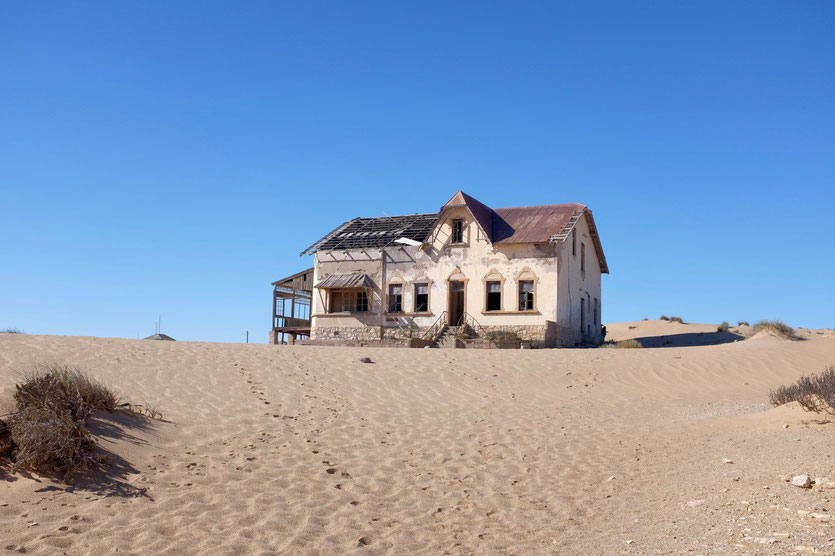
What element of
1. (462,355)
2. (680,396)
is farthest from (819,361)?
(462,355)

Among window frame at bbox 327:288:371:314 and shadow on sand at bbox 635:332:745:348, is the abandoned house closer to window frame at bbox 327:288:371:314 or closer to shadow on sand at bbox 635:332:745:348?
window frame at bbox 327:288:371:314

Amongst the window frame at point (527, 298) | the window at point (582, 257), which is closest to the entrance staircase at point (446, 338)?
the window frame at point (527, 298)

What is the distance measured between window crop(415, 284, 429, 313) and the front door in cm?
118

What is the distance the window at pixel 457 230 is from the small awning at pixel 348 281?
4.53m

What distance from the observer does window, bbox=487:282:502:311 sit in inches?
1203

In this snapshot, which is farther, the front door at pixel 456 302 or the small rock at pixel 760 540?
the front door at pixel 456 302

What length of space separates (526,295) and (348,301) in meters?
8.99

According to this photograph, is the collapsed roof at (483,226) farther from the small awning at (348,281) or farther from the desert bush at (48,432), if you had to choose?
the desert bush at (48,432)

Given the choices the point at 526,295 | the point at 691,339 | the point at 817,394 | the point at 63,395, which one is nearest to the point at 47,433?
the point at 63,395

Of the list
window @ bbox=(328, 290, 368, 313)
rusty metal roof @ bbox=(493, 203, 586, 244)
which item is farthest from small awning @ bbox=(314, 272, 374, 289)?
rusty metal roof @ bbox=(493, 203, 586, 244)

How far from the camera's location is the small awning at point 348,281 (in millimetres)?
32375

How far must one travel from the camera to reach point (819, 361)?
60.8ft

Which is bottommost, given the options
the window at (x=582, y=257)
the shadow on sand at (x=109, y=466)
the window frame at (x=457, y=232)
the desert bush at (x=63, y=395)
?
the shadow on sand at (x=109, y=466)

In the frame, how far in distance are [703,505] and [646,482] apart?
143cm
